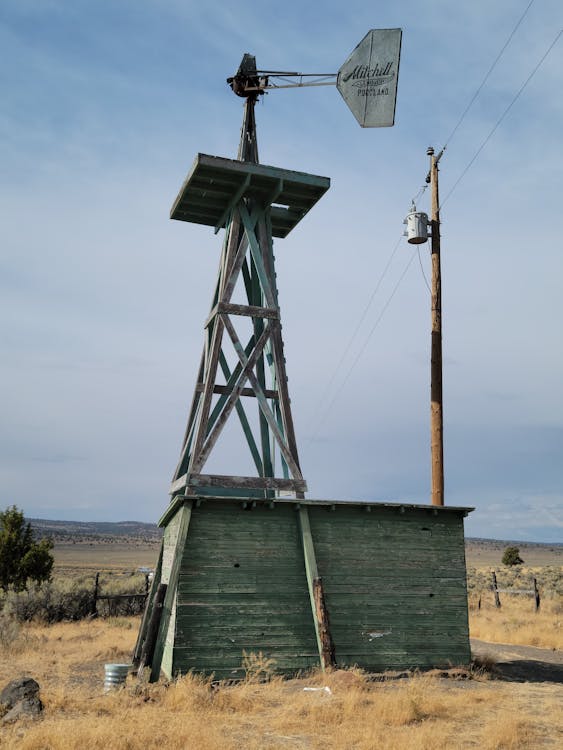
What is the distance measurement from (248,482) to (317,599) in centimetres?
273

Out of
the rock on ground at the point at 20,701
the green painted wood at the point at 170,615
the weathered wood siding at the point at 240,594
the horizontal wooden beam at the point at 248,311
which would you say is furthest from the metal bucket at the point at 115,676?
the horizontal wooden beam at the point at 248,311

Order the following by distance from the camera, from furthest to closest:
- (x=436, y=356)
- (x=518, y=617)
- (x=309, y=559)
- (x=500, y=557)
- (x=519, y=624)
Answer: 1. (x=500, y=557)
2. (x=518, y=617)
3. (x=519, y=624)
4. (x=436, y=356)
5. (x=309, y=559)

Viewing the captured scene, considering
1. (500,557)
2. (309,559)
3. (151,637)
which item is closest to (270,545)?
(309,559)

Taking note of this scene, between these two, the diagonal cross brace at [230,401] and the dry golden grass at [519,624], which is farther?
the dry golden grass at [519,624]

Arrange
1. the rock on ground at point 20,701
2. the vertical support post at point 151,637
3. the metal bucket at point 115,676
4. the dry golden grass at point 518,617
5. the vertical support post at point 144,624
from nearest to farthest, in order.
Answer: the rock on ground at point 20,701
the metal bucket at point 115,676
the vertical support post at point 151,637
the vertical support post at point 144,624
the dry golden grass at point 518,617

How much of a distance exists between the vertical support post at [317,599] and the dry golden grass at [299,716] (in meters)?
0.41

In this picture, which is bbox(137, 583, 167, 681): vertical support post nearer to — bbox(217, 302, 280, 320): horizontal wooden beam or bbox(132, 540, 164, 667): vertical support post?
bbox(132, 540, 164, 667): vertical support post

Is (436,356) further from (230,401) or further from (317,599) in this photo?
(317,599)

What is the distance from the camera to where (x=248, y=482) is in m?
15.0

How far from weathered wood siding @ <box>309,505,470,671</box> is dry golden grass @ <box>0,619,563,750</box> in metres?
0.91

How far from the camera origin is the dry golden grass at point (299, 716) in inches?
368

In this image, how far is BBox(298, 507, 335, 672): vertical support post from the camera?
13.8m

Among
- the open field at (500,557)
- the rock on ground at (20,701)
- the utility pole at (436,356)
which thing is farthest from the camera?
the open field at (500,557)

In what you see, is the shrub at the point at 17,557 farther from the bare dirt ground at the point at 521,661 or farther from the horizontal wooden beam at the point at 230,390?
the bare dirt ground at the point at 521,661
